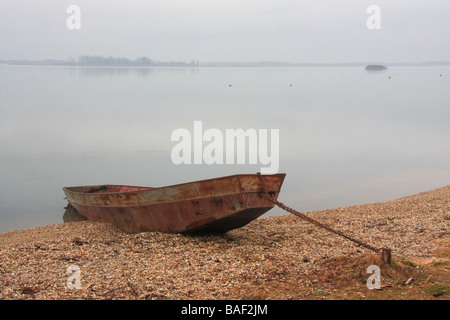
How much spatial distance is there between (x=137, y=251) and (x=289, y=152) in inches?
975

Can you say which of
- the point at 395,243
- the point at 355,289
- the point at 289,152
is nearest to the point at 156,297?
the point at 355,289

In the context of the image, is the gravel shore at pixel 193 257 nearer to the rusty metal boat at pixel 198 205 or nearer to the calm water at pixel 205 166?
the rusty metal boat at pixel 198 205

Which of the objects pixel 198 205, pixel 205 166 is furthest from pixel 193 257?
pixel 205 166

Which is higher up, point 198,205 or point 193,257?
point 198,205

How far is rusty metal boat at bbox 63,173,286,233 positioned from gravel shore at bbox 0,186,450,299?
0.39m

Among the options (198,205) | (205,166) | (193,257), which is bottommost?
(193,257)

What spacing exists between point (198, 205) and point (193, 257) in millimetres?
1647

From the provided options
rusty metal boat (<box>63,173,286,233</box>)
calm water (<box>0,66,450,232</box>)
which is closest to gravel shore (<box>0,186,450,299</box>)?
rusty metal boat (<box>63,173,286,233</box>)

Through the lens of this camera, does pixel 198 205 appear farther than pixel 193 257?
Yes

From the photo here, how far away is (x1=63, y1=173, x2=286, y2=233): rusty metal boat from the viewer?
11.8 metres

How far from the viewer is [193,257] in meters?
11.2

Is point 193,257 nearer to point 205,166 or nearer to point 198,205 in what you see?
point 198,205

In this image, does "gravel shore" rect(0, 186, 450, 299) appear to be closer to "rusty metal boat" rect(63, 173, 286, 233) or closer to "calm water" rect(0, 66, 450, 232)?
"rusty metal boat" rect(63, 173, 286, 233)
